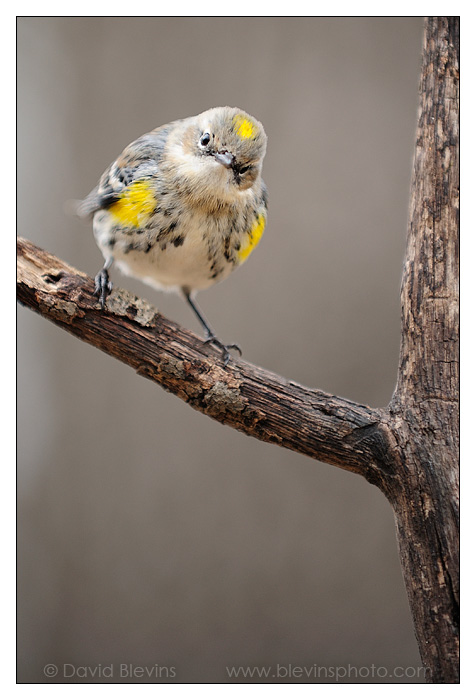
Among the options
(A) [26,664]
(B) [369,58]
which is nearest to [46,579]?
(A) [26,664]

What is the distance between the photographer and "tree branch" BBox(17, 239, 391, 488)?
3.91 ft

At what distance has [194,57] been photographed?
1.81m

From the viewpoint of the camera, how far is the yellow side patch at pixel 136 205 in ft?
4.29

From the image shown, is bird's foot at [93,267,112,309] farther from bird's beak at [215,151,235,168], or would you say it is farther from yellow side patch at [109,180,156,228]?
bird's beak at [215,151,235,168]

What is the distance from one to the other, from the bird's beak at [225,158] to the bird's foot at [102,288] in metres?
0.33

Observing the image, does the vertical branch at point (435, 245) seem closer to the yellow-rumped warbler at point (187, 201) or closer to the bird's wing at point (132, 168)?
the yellow-rumped warbler at point (187, 201)

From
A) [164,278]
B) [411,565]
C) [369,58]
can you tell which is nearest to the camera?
[411,565]

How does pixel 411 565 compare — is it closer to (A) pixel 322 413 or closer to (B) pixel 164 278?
(A) pixel 322 413

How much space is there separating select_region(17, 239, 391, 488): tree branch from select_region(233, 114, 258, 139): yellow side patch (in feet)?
1.29

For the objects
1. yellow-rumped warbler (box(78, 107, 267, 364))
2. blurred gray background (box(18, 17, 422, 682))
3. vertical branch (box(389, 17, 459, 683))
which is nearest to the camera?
vertical branch (box(389, 17, 459, 683))

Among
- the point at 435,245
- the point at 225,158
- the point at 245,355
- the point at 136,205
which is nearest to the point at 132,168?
the point at 136,205

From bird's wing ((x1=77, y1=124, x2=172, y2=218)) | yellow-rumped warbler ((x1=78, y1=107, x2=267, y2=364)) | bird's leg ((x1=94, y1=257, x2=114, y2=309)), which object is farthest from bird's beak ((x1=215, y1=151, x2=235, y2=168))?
bird's leg ((x1=94, y1=257, x2=114, y2=309))

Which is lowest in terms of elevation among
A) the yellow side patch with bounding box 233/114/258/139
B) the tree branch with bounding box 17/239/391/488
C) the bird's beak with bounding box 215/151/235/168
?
the tree branch with bounding box 17/239/391/488

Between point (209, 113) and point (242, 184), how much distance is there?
0.52 feet
